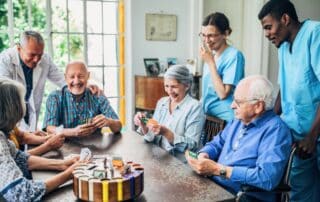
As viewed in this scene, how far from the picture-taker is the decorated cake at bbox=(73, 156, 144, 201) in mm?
1144

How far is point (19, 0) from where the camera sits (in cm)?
372

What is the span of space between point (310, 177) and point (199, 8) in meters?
2.85

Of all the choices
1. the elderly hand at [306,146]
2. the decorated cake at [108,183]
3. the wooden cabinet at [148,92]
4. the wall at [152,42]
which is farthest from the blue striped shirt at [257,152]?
the wall at [152,42]

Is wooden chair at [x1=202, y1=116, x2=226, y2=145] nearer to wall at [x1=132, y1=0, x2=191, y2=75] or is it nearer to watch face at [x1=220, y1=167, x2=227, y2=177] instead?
watch face at [x1=220, y1=167, x2=227, y2=177]

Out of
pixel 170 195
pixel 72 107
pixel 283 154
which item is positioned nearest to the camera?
pixel 170 195

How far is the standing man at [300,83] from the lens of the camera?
1729 millimetres

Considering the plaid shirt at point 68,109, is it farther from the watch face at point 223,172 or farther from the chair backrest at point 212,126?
the watch face at point 223,172

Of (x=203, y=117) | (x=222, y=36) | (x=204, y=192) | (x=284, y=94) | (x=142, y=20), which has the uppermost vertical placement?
(x=142, y=20)

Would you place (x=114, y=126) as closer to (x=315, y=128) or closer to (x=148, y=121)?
(x=148, y=121)

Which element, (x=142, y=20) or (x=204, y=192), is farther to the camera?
(x=142, y=20)

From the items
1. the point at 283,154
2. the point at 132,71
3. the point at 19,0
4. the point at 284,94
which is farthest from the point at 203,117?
the point at 19,0

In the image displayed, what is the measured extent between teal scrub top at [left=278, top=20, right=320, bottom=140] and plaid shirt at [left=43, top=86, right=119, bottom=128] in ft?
3.95

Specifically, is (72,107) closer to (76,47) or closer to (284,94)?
(284,94)

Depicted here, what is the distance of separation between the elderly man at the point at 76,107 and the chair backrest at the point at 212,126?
60 centimetres
